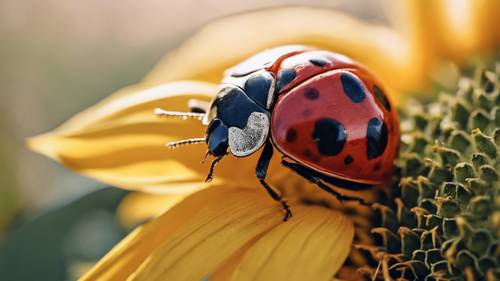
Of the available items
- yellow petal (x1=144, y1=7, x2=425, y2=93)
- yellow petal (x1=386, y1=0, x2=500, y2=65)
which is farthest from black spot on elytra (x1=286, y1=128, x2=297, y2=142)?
yellow petal (x1=386, y1=0, x2=500, y2=65)

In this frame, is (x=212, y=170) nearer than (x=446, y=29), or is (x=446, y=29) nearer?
(x=212, y=170)

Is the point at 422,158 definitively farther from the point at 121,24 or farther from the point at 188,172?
the point at 121,24

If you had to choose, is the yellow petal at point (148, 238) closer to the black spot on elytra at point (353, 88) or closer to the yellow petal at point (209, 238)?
the yellow petal at point (209, 238)

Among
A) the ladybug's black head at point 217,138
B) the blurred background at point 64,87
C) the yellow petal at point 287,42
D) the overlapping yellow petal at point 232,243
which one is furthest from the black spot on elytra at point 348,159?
the blurred background at point 64,87

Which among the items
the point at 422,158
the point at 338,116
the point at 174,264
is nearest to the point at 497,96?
the point at 422,158

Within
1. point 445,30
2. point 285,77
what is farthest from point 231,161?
point 445,30

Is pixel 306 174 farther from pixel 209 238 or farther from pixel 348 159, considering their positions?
pixel 209 238
